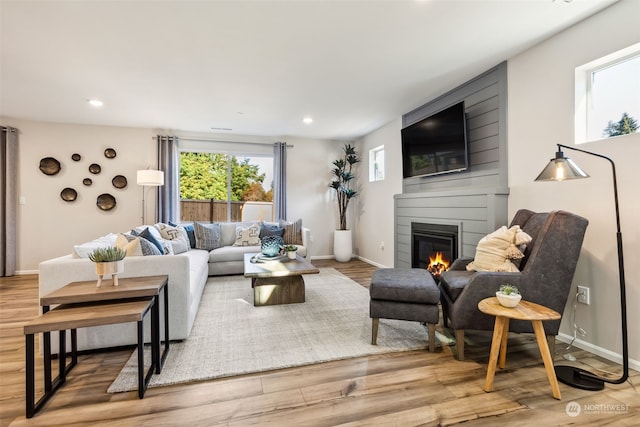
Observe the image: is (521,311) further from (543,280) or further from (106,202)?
(106,202)

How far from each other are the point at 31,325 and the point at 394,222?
406cm

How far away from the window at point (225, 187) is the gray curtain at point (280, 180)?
0.99ft

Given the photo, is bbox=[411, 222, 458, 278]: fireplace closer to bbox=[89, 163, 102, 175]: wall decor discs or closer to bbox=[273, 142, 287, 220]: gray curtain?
bbox=[273, 142, 287, 220]: gray curtain

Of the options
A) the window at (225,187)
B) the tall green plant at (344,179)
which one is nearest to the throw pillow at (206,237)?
the window at (225,187)

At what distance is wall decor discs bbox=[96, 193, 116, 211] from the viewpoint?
16.4 feet

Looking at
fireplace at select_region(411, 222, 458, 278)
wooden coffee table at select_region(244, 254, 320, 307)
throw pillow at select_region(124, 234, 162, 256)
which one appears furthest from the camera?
fireplace at select_region(411, 222, 458, 278)

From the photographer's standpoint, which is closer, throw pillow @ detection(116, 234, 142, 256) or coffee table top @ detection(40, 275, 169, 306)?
coffee table top @ detection(40, 275, 169, 306)

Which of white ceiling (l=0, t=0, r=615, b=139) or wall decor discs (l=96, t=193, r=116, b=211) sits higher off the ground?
white ceiling (l=0, t=0, r=615, b=139)

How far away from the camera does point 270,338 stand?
2.39m

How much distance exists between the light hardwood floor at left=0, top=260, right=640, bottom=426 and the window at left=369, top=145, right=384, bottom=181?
3.79 metres

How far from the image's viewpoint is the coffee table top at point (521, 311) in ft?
5.26

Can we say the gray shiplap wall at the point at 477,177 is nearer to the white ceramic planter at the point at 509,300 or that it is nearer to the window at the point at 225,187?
the white ceramic planter at the point at 509,300

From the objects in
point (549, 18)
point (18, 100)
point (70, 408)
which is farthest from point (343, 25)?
point (18, 100)

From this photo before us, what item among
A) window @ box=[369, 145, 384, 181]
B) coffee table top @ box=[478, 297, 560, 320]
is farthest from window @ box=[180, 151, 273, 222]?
coffee table top @ box=[478, 297, 560, 320]
